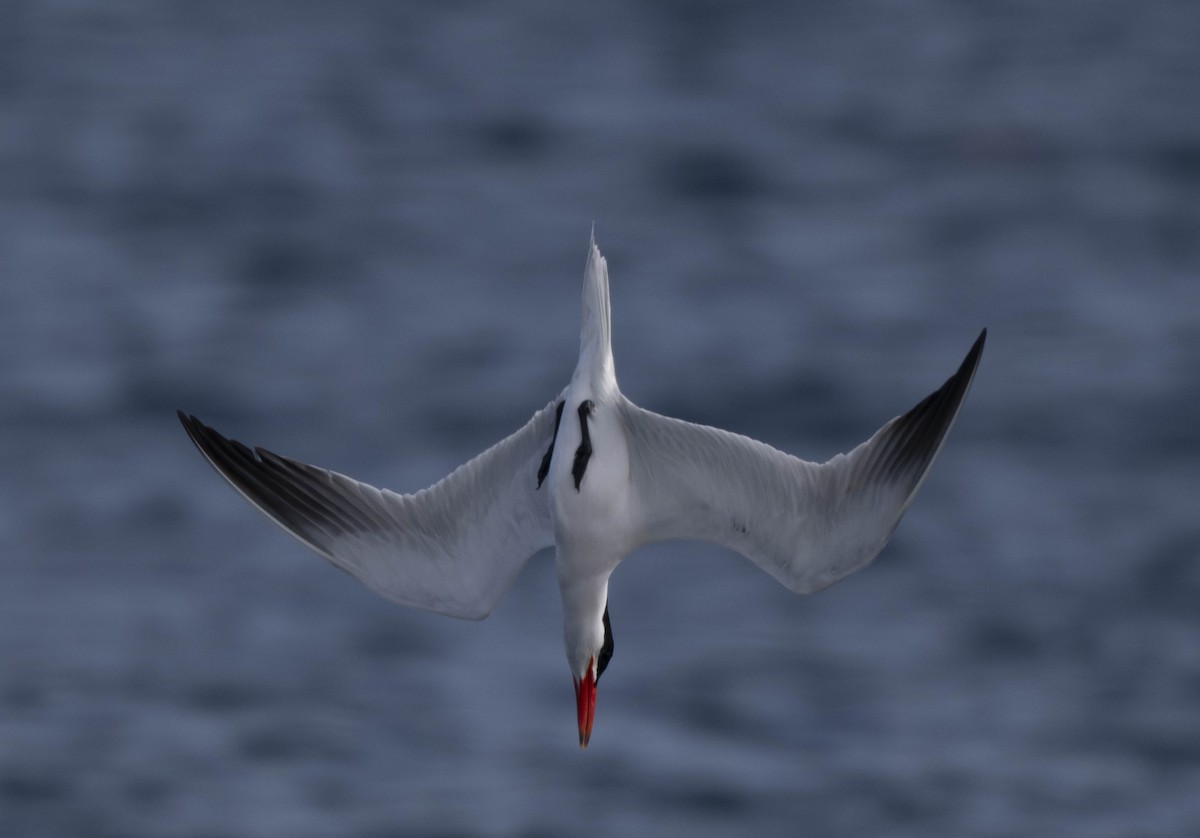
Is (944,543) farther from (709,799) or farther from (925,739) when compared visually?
(709,799)

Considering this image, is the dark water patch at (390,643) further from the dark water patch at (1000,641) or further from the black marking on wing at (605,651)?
the black marking on wing at (605,651)

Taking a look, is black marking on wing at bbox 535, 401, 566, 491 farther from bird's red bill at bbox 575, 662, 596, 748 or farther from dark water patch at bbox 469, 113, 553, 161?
dark water patch at bbox 469, 113, 553, 161

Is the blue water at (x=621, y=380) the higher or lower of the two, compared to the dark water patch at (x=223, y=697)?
higher

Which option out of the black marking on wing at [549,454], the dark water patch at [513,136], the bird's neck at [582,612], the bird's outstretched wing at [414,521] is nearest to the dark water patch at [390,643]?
the dark water patch at [513,136]

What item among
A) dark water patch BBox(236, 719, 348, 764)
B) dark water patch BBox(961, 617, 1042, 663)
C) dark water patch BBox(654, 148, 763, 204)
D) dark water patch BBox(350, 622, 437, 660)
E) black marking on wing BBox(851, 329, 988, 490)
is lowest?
black marking on wing BBox(851, 329, 988, 490)

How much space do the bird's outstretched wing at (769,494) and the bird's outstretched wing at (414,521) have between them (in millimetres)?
664

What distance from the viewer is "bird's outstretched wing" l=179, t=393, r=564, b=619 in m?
8.36

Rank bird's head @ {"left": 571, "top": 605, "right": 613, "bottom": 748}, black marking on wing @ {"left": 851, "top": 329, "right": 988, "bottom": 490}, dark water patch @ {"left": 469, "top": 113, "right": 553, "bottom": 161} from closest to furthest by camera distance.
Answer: black marking on wing @ {"left": 851, "top": 329, "right": 988, "bottom": 490} → bird's head @ {"left": 571, "top": 605, "right": 613, "bottom": 748} → dark water patch @ {"left": 469, "top": 113, "right": 553, "bottom": 161}

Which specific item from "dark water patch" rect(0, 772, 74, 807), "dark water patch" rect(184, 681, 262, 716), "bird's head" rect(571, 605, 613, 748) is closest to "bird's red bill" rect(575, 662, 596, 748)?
"bird's head" rect(571, 605, 613, 748)

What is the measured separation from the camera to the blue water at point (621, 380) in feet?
55.8

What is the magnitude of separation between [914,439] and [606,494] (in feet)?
4.05

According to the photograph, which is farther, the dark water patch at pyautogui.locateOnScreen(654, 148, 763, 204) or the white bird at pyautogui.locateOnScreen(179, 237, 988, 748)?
the dark water patch at pyautogui.locateOnScreen(654, 148, 763, 204)

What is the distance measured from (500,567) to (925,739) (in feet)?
33.4

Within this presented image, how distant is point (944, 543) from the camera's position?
18625mm
